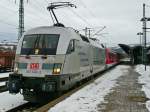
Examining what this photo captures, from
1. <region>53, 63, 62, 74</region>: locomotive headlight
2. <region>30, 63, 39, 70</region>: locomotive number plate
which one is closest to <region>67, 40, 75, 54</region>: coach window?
<region>53, 63, 62, 74</region>: locomotive headlight

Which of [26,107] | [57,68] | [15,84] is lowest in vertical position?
[26,107]

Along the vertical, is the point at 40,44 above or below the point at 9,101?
above

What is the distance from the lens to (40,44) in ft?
46.5

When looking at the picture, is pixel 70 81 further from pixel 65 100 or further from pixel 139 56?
pixel 139 56

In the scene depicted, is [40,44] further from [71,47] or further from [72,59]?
[72,59]

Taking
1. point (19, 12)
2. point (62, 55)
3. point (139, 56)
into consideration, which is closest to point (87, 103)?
point (62, 55)

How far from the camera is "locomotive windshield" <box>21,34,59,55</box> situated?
13.9 m

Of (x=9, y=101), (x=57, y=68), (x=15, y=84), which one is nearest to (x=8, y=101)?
(x=9, y=101)

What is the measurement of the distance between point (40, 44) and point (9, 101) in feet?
8.22

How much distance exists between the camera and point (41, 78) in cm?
1323

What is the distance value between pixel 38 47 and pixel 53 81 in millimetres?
1819

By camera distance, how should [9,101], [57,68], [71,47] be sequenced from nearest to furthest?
1. [57,68]
2. [9,101]
3. [71,47]

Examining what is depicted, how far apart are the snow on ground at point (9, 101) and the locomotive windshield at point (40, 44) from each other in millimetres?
1919

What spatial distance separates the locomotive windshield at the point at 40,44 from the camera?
45.5ft
